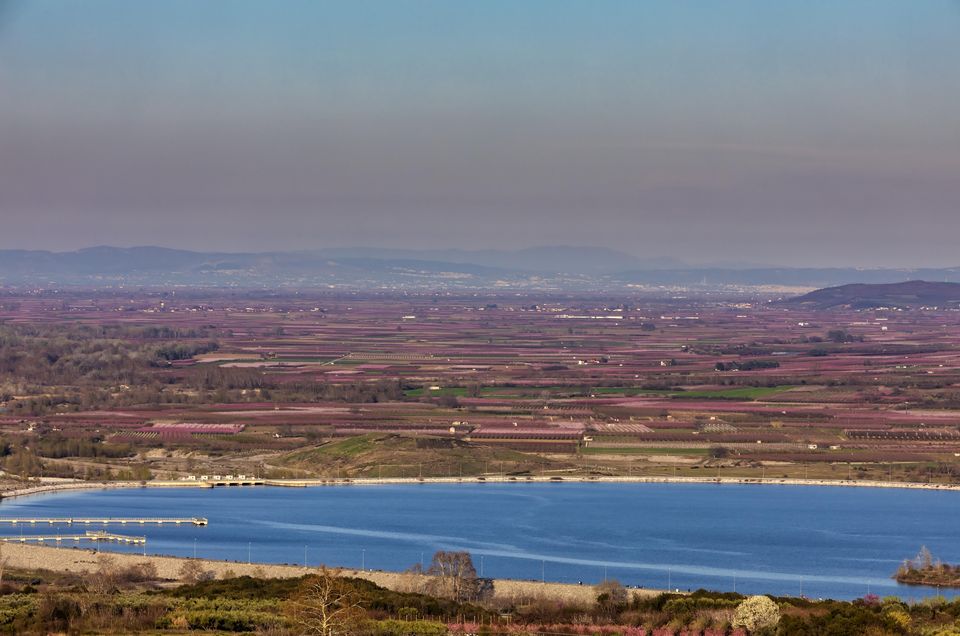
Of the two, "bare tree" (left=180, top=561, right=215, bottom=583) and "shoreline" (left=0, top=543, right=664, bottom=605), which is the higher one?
"bare tree" (left=180, top=561, right=215, bottom=583)

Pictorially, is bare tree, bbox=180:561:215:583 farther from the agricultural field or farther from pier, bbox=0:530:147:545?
the agricultural field

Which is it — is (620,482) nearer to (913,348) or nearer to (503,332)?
(913,348)

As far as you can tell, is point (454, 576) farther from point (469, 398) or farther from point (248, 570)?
point (469, 398)

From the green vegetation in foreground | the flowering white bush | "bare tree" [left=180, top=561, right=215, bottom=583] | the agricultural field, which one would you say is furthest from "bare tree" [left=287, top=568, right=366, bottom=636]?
the agricultural field

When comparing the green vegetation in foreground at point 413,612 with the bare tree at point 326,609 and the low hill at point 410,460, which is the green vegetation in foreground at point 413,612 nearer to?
the bare tree at point 326,609

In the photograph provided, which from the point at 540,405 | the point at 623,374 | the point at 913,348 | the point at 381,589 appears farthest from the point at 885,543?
the point at 913,348

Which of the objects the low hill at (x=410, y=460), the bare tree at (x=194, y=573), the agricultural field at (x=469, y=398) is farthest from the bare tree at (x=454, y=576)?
the agricultural field at (x=469, y=398)

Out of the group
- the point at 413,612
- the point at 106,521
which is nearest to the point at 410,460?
the point at 106,521
